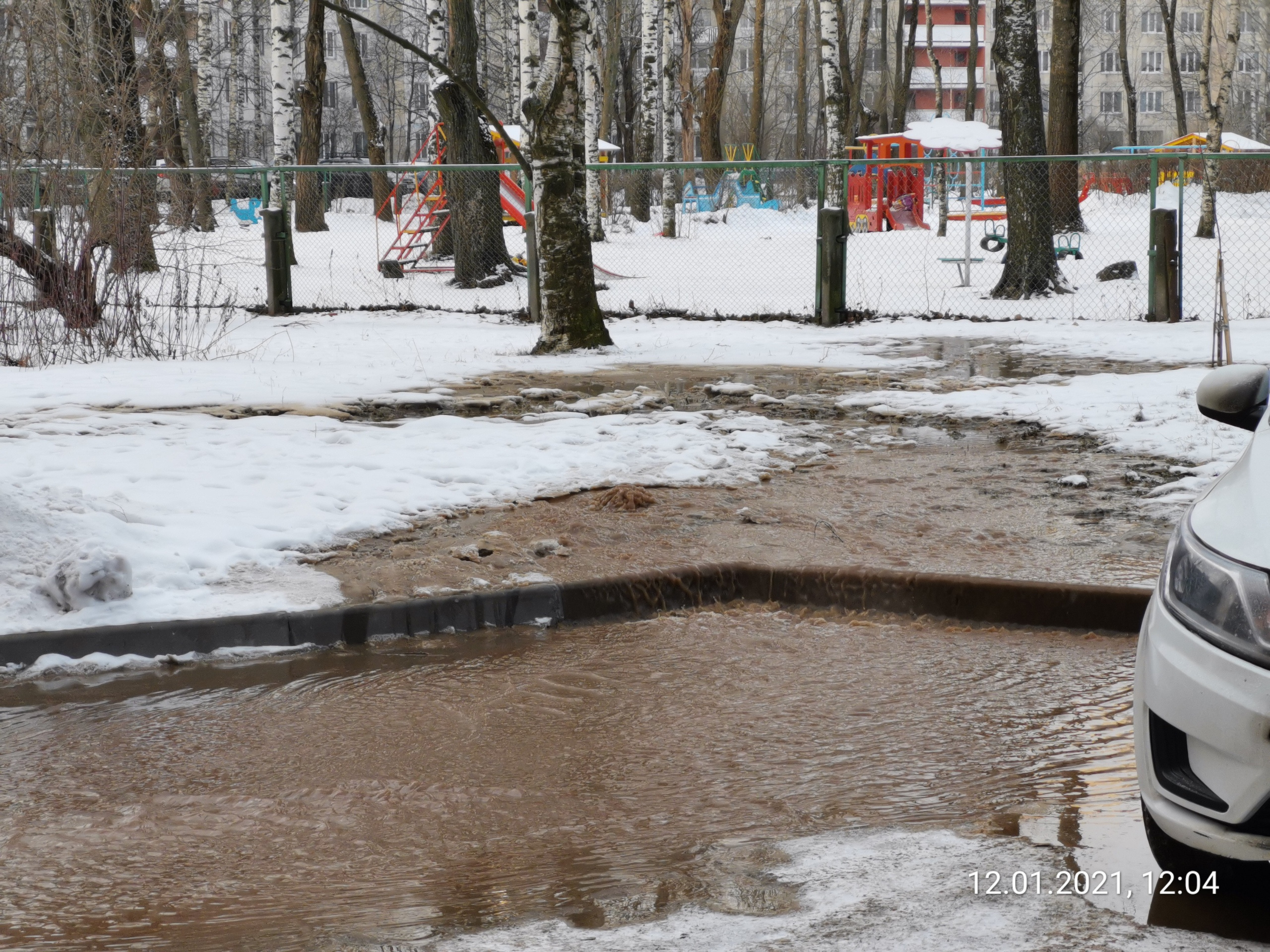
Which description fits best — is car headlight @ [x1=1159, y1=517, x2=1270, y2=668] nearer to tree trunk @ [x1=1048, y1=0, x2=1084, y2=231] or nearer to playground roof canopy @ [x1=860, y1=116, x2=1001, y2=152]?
tree trunk @ [x1=1048, y1=0, x2=1084, y2=231]

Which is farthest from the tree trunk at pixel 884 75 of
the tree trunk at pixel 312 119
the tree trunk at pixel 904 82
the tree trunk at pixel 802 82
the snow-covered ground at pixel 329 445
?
the snow-covered ground at pixel 329 445

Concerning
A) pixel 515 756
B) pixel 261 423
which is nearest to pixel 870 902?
pixel 515 756

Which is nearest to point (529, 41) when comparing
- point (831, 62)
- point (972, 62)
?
point (831, 62)

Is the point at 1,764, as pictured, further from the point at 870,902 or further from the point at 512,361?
the point at 512,361

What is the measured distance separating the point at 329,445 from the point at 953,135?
54.5 ft

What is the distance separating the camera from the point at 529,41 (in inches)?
709

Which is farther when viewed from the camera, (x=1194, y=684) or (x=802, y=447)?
(x=802, y=447)

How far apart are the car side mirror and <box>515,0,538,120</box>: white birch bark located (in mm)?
14470

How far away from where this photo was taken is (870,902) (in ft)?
8.95

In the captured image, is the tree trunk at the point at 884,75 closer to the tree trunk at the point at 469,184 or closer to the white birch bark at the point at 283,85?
the white birch bark at the point at 283,85

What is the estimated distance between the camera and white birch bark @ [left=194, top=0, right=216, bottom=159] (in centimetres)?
3381

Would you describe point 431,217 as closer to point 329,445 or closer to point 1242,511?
point 329,445

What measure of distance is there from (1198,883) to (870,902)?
2.09ft

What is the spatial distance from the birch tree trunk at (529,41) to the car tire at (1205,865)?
1543 centimetres
